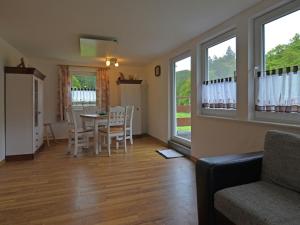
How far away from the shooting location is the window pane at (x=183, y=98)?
419cm

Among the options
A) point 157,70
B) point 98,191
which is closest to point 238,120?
point 98,191

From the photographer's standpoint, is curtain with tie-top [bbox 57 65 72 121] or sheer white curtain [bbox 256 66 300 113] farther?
curtain with tie-top [bbox 57 65 72 121]

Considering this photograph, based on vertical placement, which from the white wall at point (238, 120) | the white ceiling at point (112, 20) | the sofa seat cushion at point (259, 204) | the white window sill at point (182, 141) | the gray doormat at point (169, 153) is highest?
the white ceiling at point (112, 20)

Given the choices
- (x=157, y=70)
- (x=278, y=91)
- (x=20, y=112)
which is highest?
(x=157, y=70)

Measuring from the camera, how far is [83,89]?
19.4 ft

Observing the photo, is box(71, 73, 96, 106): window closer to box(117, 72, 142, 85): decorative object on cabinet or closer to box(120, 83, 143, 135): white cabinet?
box(117, 72, 142, 85): decorative object on cabinet

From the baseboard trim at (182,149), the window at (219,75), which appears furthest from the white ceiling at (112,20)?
the baseboard trim at (182,149)

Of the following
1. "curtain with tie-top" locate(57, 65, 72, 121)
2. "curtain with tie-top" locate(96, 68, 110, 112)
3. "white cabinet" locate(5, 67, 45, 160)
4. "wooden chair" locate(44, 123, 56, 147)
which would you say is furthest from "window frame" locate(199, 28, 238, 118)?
"wooden chair" locate(44, 123, 56, 147)

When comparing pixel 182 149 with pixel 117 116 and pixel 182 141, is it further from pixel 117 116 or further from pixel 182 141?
pixel 117 116

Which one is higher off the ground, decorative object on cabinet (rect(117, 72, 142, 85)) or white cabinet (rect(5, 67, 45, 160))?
decorative object on cabinet (rect(117, 72, 142, 85))

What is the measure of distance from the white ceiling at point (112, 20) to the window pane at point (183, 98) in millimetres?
509

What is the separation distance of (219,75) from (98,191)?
239 centimetres

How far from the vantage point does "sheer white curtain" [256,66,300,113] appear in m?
2.03

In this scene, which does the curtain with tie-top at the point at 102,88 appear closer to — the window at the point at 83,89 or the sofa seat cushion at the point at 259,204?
the window at the point at 83,89
